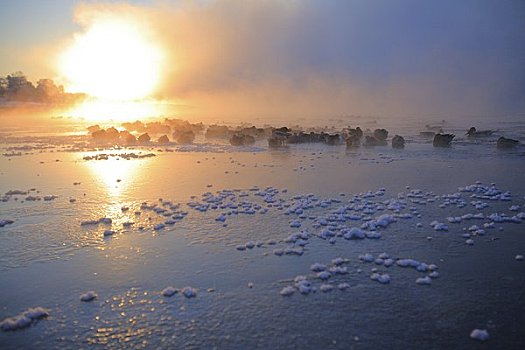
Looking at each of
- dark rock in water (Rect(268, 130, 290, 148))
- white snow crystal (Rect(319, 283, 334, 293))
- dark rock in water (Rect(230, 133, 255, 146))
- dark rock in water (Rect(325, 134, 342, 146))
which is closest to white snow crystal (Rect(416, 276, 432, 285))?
white snow crystal (Rect(319, 283, 334, 293))

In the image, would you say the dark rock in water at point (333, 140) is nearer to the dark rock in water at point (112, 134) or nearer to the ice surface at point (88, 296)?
the dark rock in water at point (112, 134)

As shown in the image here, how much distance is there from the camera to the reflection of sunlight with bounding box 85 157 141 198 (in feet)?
44.4

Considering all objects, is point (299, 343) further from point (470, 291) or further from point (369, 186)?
point (369, 186)

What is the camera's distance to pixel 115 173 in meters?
16.5

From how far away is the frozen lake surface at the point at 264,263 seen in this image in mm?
5164

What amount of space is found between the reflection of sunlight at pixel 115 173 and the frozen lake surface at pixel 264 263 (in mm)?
243

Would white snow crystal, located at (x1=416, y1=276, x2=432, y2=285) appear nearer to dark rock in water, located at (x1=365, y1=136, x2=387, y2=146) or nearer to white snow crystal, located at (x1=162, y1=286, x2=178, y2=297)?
white snow crystal, located at (x1=162, y1=286, x2=178, y2=297)

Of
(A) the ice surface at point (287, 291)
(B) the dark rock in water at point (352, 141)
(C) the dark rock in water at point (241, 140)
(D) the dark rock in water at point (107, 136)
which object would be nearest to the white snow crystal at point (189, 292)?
(A) the ice surface at point (287, 291)

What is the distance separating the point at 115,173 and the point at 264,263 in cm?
1103

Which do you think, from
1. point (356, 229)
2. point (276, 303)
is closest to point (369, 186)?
point (356, 229)

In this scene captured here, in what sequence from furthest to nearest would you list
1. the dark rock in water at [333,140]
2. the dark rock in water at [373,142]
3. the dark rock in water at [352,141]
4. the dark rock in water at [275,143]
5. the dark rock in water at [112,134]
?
the dark rock in water at [112,134] < the dark rock in water at [333,140] < the dark rock in water at [373,142] < the dark rock in water at [275,143] < the dark rock in water at [352,141]

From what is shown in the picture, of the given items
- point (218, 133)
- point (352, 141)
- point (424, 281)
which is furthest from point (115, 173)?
point (218, 133)

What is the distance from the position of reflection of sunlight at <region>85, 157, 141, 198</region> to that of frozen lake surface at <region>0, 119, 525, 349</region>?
0.80ft

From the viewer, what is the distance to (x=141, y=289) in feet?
20.6
